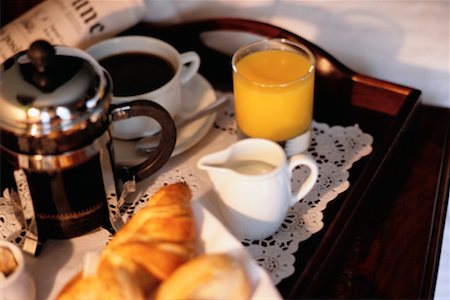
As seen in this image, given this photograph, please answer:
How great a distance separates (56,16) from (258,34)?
300 mm

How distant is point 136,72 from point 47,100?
266 mm

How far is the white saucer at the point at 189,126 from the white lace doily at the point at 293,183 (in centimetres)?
2

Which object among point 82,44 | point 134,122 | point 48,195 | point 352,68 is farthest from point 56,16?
point 352,68

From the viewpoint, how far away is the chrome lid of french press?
669 mm

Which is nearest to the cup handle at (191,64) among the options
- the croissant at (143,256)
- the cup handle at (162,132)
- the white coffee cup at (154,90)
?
the white coffee cup at (154,90)

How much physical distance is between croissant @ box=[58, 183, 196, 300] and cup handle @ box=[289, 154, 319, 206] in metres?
0.14

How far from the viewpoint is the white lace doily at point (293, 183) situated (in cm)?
77

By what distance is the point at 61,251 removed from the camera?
2.59 ft

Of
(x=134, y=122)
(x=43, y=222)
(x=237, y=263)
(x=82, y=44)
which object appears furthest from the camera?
(x=82, y=44)

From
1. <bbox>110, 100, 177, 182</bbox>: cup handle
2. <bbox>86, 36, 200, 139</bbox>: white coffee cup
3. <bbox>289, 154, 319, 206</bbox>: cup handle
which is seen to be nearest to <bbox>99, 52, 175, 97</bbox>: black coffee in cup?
<bbox>86, 36, 200, 139</bbox>: white coffee cup

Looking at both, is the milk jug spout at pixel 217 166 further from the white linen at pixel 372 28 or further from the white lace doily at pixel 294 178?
the white linen at pixel 372 28

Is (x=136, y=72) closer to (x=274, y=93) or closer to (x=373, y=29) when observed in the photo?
(x=274, y=93)

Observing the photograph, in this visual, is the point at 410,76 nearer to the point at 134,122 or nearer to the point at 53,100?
the point at 134,122

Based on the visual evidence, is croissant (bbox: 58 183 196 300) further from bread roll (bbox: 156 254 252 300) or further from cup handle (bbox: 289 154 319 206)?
cup handle (bbox: 289 154 319 206)
